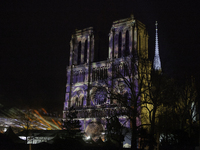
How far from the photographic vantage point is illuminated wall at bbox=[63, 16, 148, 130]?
6856 cm

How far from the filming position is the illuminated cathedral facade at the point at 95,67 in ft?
225

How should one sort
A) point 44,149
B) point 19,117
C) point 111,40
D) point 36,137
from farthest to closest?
point 19,117 < point 111,40 < point 36,137 < point 44,149

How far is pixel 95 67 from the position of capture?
73688 mm

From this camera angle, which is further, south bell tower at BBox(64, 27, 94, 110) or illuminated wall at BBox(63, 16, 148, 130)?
south bell tower at BBox(64, 27, 94, 110)

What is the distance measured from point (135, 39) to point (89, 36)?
14759 millimetres

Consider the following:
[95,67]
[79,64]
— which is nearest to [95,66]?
[95,67]

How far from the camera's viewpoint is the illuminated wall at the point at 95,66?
2699 inches

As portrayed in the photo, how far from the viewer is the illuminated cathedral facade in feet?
225

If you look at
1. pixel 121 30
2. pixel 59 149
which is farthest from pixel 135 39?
pixel 59 149

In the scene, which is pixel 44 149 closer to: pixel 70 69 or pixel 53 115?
pixel 70 69

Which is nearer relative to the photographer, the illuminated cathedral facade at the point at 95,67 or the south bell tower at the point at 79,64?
the illuminated cathedral facade at the point at 95,67

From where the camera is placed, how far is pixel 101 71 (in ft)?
238

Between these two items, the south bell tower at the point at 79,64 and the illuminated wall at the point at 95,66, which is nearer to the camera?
the illuminated wall at the point at 95,66

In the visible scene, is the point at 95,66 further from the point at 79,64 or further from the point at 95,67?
the point at 79,64
